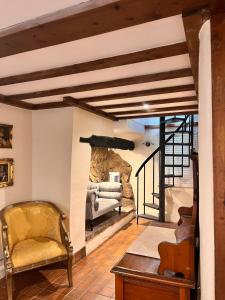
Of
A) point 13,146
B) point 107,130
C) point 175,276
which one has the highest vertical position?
point 107,130

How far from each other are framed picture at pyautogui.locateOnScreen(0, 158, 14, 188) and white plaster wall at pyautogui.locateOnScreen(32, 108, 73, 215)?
1.33 ft

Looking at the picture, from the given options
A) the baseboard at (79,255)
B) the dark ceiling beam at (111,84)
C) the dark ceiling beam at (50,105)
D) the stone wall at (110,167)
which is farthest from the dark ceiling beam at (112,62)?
the stone wall at (110,167)

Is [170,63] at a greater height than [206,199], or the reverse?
[170,63]

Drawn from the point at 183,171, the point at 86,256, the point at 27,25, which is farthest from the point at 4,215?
the point at 183,171

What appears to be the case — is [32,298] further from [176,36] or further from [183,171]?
[183,171]

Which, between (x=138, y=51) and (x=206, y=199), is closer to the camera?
(x=206, y=199)

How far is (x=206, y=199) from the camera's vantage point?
3.43ft

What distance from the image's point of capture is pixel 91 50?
1.58m

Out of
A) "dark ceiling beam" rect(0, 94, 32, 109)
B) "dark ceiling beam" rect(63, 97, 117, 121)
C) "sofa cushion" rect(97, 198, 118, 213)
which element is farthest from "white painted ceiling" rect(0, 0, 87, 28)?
"sofa cushion" rect(97, 198, 118, 213)

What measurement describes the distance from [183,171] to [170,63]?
3.63m

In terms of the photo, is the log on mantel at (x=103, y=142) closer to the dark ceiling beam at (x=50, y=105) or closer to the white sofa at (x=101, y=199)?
the dark ceiling beam at (x=50, y=105)

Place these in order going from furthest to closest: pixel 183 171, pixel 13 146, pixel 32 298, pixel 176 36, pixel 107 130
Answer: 1. pixel 183 171
2. pixel 107 130
3. pixel 13 146
4. pixel 32 298
5. pixel 176 36

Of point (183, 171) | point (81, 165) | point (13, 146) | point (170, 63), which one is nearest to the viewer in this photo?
point (170, 63)

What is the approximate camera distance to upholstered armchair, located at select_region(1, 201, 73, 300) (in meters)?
2.45
